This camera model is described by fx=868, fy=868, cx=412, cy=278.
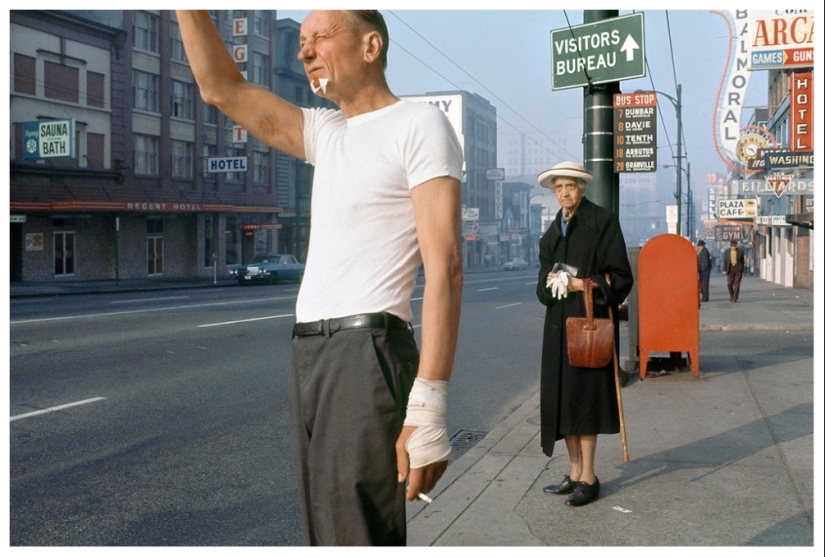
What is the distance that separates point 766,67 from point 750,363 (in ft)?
26.6

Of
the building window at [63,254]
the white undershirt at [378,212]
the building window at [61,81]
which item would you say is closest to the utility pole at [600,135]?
the white undershirt at [378,212]

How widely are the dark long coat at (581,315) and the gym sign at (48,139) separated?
28911 millimetres

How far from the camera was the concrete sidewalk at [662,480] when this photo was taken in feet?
13.5

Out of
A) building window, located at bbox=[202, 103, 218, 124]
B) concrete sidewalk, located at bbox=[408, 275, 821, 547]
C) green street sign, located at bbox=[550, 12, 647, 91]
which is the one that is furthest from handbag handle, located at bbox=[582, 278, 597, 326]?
building window, located at bbox=[202, 103, 218, 124]

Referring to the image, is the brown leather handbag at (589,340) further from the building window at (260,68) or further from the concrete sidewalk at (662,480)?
the building window at (260,68)

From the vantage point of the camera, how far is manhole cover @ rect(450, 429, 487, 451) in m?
6.39

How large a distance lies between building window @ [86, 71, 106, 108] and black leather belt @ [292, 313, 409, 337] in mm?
37551

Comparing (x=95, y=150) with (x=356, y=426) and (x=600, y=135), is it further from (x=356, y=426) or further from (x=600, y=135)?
(x=356, y=426)

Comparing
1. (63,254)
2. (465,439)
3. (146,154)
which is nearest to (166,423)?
(465,439)

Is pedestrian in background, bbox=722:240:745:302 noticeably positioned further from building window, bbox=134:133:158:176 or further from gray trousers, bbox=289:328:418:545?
building window, bbox=134:133:158:176

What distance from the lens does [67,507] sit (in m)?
4.75

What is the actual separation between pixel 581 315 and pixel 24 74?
33497mm

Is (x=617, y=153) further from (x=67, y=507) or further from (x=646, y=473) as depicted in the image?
(x=67, y=507)

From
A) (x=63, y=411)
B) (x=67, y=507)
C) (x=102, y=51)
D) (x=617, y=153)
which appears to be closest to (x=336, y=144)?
(x=67, y=507)
